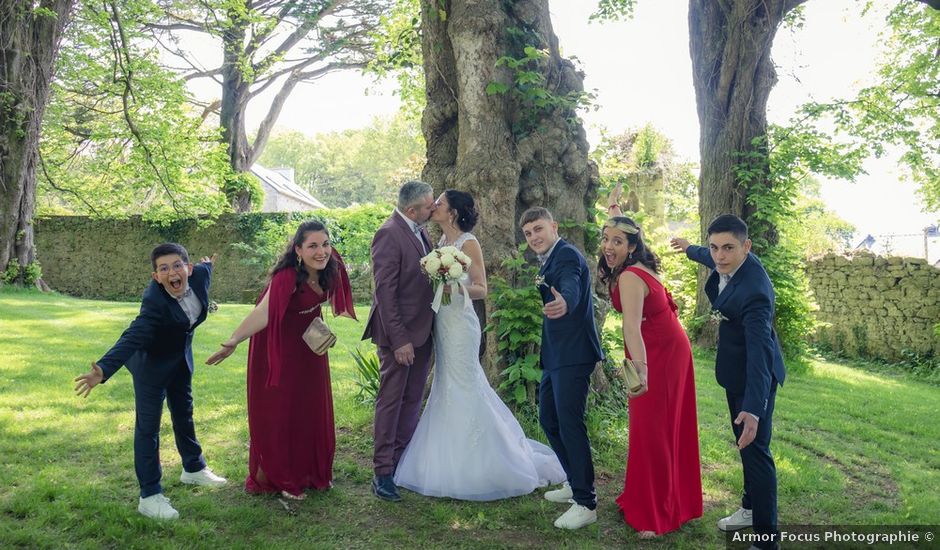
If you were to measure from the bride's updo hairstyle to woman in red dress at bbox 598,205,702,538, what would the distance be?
1.32 meters

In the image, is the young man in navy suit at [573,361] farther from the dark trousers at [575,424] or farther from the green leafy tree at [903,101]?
the green leafy tree at [903,101]

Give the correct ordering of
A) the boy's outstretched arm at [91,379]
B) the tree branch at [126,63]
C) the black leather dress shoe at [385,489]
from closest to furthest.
→ the boy's outstretched arm at [91,379] → the black leather dress shoe at [385,489] → the tree branch at [126,63]

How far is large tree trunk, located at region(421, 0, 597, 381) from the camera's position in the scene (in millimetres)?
6664

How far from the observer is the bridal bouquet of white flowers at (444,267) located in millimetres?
4809

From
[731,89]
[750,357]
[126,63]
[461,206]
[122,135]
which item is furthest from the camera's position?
[122,135]

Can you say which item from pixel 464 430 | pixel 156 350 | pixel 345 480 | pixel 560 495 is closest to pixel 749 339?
pixel 560 495

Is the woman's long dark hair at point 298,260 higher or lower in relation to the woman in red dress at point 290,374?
higher

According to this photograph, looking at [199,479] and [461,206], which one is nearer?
[199,479]

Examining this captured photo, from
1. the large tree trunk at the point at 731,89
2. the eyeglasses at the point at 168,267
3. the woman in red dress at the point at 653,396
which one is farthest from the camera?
the large tree trunk at the point at 731,89

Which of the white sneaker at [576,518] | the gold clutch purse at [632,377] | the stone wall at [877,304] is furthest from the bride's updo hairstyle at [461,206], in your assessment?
the stone wall at [877,304]

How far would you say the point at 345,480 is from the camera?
5.38m

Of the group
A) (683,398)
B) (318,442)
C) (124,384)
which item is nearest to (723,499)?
(683,398)

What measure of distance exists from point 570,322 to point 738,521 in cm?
177

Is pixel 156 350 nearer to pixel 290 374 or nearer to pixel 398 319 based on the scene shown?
pixel 290 374
